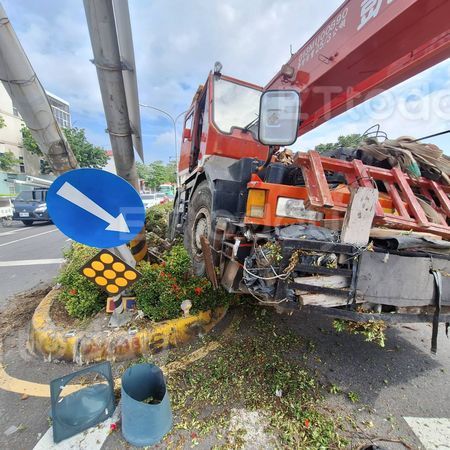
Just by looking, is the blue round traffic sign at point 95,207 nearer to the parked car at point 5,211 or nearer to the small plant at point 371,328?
the small plant at point 371,328

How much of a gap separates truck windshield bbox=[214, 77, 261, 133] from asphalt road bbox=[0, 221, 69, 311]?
4153 mm

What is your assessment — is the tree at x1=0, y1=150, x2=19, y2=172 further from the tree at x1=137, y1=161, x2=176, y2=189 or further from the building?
the tree at x1=137, y1=161, x2=176, y2=189

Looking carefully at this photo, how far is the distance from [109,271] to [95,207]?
607mm

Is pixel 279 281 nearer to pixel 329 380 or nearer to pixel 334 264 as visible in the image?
pixel 334 264

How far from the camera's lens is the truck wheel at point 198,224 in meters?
3.07

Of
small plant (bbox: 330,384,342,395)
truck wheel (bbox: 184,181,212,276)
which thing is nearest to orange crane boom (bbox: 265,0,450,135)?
truck wheel (bbox: 184,181,212,276)

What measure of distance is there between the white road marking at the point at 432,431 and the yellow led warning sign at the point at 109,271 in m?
2.36

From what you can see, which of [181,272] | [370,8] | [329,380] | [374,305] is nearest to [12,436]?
[181,272]

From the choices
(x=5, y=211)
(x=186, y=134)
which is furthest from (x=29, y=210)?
(x=186, y=134)

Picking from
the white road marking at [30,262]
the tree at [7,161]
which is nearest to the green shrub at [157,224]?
the white road marking at [30,262]

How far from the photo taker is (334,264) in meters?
1.68

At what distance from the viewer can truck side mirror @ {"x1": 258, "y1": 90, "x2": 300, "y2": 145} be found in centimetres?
189

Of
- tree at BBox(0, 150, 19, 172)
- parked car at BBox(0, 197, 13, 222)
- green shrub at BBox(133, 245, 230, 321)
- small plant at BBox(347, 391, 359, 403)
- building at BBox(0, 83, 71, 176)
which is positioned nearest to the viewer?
→ small plant at BBox(347, 391, 359, 403)

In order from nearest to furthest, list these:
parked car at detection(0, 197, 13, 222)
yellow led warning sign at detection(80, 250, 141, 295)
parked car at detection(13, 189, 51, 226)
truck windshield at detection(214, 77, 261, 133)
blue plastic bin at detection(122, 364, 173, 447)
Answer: blue plastic bin at detection(122, 364, 173, 447) < yellow led warning sign at detection(80, 250, 141, 295) < truck windshield at detection(214, 77, 261, 133) < parked car at detection(13, 189, 51, 226) < parked car at detection(0, 197, 13, 222)
